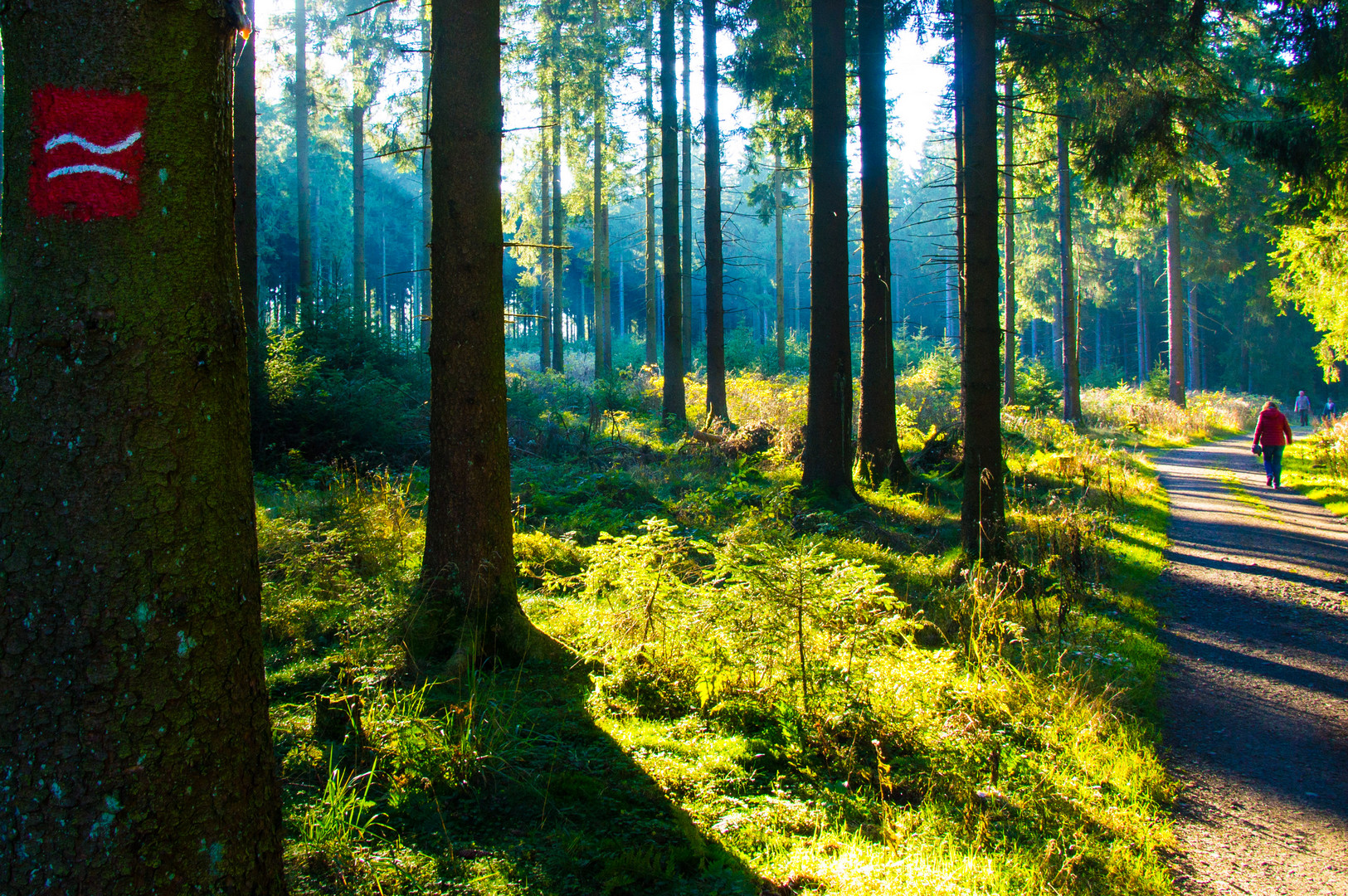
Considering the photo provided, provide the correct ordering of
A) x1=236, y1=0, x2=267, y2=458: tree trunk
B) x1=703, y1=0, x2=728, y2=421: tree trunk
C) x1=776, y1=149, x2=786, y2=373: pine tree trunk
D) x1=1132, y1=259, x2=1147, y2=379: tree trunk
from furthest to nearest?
x1=1132, y1=259, x2=1147, y2=379: tree trunk → x1=776, y1=149, x2=786, y2=373: pine tree trunk → x1=703, y1=0, x2=728, y2=421: tree trunk → x1=236, y1=0, x2=267, y2=458: tree trunk

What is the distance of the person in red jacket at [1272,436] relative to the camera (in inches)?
585

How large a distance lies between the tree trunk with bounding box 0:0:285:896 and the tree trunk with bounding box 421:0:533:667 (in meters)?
3.16

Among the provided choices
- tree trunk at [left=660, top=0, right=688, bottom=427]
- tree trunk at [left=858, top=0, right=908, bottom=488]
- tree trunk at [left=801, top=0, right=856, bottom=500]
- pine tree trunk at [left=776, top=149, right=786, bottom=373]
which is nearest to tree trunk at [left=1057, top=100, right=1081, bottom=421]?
pine tree trunk at [left=776, top=149, right=786, bottom=373]

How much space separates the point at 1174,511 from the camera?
1266cm

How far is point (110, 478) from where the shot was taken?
191cm

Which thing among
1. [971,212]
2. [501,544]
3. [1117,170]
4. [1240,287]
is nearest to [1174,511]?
[1117,170]

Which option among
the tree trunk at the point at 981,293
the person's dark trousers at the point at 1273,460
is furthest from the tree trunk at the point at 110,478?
the person's dark trousers at the point at 1273,460

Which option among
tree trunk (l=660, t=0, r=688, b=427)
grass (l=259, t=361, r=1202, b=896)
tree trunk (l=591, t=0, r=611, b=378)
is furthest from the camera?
tree trunk (l=591, t=0, r=611, b=378)

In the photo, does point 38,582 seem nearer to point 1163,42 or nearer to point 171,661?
point 171,661

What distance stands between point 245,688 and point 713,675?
3.04 metres

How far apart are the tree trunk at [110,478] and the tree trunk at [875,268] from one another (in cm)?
1130

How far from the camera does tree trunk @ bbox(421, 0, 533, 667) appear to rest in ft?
17.0

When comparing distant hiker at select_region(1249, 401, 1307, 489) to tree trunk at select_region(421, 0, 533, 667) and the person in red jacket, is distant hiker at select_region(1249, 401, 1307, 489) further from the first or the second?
tree trunk at select_region(421, 0, 533, 667)

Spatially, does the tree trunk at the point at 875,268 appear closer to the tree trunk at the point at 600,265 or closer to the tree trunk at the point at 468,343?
the tree trunk at the point at 468,343
